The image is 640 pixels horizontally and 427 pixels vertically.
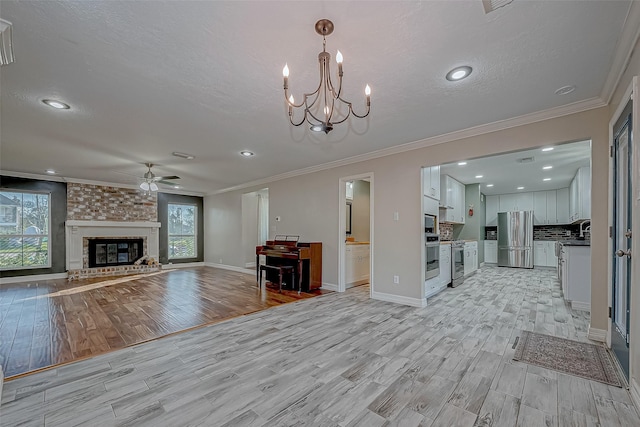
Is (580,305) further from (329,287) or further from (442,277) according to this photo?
(329,287)

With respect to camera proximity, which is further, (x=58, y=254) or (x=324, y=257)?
(x=58, y=254)

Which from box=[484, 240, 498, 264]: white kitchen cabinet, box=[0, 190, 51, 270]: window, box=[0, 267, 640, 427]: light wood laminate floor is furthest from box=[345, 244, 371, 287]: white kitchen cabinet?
box=[0, 190, 51, 270]: window

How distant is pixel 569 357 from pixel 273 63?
11.6 ft

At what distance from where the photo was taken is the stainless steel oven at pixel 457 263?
17.4 feet

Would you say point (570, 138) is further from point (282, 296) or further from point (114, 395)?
point (114, 395)

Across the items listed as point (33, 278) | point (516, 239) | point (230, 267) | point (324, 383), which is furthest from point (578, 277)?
point (33, 278)

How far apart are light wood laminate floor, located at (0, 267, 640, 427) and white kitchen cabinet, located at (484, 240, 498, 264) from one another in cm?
600

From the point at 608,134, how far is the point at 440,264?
2868mm

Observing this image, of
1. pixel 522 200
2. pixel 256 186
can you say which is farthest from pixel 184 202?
pixel 522 200

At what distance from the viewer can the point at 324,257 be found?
5.28 meters

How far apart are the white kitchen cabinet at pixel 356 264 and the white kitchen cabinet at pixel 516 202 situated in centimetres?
595

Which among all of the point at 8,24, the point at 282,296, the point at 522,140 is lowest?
the point at 282,296

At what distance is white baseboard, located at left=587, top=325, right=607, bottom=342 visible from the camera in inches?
104

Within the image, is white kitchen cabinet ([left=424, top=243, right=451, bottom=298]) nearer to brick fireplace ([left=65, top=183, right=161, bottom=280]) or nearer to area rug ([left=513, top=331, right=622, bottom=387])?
area rug ([left=513, top=331, right=622, bottom=387])
